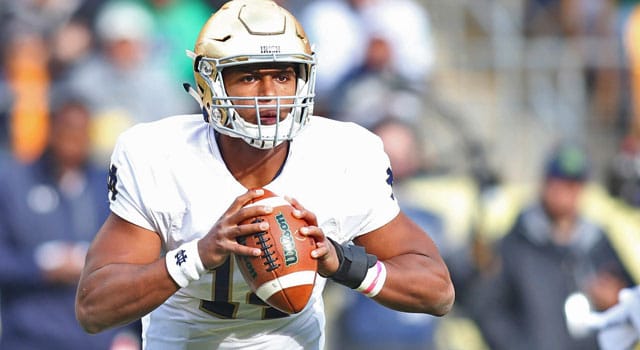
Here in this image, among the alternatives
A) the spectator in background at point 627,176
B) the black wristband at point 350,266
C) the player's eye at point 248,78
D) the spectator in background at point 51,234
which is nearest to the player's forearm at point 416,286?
the black wristband at point 350,266

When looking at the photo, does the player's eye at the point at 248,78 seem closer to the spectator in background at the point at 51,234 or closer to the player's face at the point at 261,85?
the player's face at the point at 261,85

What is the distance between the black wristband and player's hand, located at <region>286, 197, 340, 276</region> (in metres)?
0.02

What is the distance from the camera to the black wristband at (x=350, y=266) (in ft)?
12.2

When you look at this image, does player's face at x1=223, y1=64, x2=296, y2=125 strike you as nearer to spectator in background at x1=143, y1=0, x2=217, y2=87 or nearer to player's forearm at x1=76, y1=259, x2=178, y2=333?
player's forearm at x1=76, y1=259, x2=178, y2=333

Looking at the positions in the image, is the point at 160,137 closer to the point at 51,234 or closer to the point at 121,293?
the point at 121,293

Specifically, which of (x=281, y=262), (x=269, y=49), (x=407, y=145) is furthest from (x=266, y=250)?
(x=407, y=145)

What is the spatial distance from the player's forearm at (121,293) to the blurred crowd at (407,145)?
2240 mm

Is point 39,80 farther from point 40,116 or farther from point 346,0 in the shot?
point 346,0

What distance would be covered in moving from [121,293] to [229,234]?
42 centimetres

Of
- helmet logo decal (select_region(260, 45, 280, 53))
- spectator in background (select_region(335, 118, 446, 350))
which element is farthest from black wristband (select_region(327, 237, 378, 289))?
spectator in background (select_region(335, 118, 446, 350))

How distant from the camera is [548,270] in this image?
7.14m

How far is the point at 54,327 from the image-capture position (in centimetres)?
652

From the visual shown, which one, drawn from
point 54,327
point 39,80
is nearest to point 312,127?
point 54,327

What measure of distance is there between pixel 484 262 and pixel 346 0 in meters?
2.37
